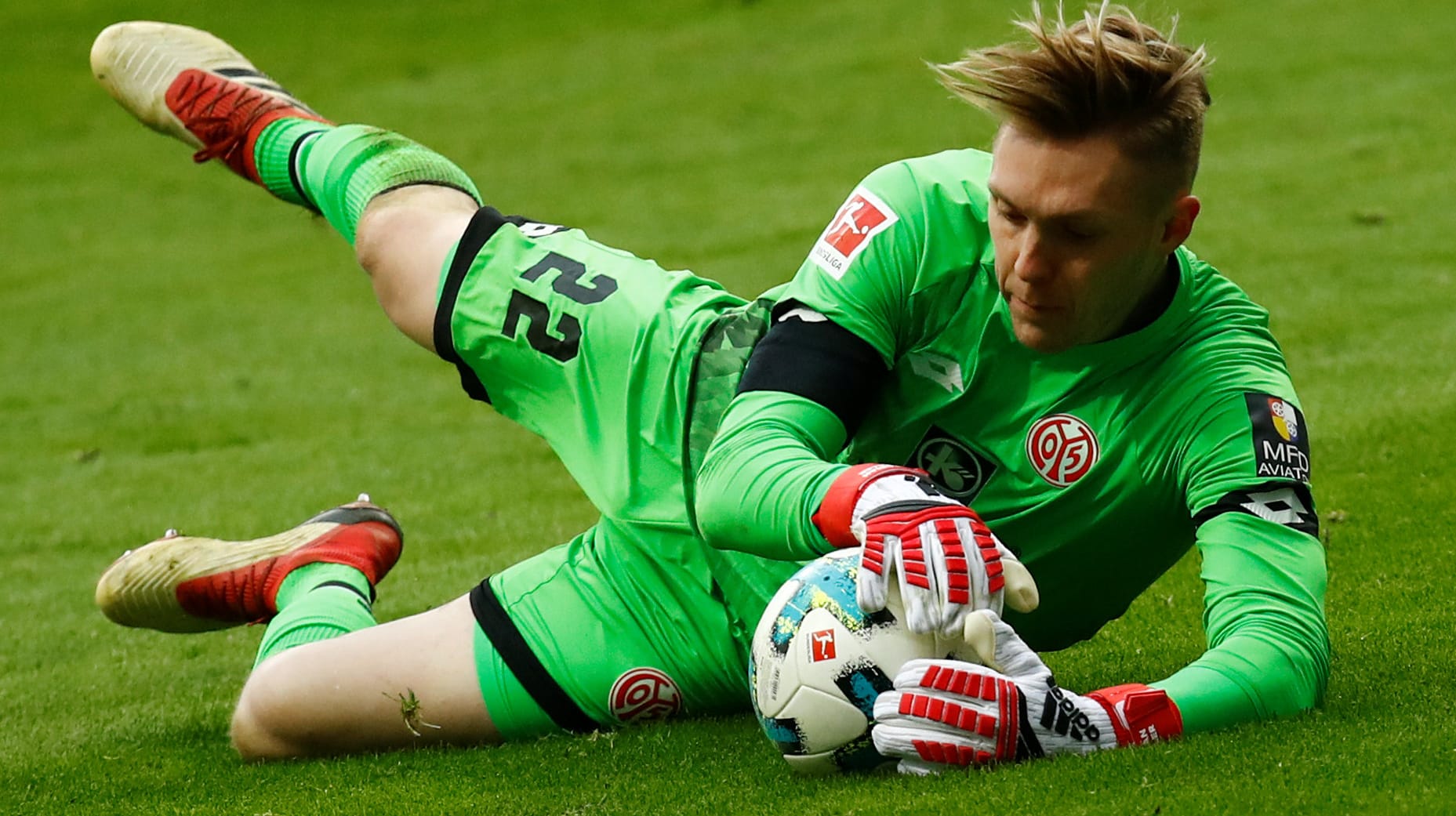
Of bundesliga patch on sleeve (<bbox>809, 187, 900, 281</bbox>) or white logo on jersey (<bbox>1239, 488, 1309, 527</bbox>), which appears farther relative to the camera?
bundesliga patch on sleeve (<bbox>809, 187, 900, 281</bbox>)

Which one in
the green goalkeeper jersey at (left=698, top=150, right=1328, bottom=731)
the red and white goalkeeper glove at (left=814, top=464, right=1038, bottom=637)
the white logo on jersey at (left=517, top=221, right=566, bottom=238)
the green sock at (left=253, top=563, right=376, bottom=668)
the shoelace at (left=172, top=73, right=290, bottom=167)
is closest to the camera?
the red and white goalkeeper glove at (left=814, top=464, right=1038, bottom=637)

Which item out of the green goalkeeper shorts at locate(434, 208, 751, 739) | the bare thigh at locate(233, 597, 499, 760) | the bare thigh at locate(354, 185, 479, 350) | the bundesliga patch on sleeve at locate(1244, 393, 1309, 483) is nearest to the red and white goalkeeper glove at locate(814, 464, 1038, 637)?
the bundesliga patch on sleeve at locate(1244, 393, 1309, 483)

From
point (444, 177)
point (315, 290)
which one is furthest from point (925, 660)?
point (315, 290)

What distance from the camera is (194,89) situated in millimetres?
5934

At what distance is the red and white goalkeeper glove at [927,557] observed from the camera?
3.41 m

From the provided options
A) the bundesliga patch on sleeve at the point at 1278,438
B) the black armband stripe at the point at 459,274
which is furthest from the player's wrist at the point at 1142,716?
the black armband stripe at the point at 459,274

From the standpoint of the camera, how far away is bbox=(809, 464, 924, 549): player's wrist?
11.8 feet

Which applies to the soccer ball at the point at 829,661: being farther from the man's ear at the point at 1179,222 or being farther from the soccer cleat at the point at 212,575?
the soccer cleat at the point at 212,575

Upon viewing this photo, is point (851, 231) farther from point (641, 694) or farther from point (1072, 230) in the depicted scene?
point (641, 694)

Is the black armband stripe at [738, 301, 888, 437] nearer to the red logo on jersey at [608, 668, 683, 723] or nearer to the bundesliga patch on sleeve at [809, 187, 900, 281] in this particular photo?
the bundesliga patch on sleeve at [809, 187, 900, 281]

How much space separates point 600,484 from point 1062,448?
4.44 ft

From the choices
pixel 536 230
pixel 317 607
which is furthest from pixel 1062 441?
pixel 317 607

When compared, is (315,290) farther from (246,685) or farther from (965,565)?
(965,565)

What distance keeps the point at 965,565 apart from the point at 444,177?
105 inches
